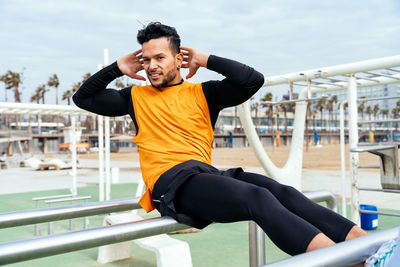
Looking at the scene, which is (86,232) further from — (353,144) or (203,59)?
(353,144)

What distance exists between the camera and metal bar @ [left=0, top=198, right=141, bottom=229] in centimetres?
124

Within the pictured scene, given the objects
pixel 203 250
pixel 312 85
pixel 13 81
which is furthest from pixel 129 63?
pixel 13 81

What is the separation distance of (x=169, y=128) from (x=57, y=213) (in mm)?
646

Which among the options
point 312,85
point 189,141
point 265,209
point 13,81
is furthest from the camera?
point 13,81

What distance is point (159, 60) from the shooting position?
6.03 ft

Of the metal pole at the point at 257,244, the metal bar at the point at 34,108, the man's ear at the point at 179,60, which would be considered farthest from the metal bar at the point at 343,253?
the metal bar at the point at 34,108

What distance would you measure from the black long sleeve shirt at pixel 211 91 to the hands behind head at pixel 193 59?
4 cm

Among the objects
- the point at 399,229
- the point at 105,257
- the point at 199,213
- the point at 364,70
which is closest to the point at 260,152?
the point at 364,70

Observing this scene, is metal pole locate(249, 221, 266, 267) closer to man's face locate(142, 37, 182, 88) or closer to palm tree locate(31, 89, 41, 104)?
man's face locate(142, 37, 182, 88)

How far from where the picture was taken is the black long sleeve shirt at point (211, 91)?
179cm

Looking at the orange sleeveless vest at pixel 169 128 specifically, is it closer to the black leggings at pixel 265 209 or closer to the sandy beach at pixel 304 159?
the black leggings at pixel 265 209

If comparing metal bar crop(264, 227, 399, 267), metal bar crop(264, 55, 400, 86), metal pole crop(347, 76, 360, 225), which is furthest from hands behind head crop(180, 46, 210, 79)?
metal pole crop(347, 76, 360, 225)

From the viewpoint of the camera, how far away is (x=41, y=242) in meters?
0.89

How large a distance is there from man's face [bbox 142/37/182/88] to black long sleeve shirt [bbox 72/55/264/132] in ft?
0.60
